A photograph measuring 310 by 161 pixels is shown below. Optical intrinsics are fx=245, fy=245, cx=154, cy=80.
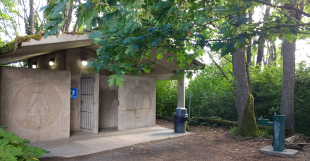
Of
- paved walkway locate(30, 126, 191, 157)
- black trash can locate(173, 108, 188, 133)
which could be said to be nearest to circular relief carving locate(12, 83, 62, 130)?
paved walkway locate(30, 126, 191, 157)

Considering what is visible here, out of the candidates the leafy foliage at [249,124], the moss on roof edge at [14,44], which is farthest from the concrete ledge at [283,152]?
the moss on roof edge at [14,44]

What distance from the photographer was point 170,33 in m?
3.71

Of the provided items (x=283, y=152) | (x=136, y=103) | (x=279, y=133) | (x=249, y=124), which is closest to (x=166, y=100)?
(x=136, y=103)

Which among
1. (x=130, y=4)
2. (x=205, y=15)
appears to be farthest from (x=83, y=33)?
(x=130, y=4)

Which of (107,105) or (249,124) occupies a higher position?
(107,105)

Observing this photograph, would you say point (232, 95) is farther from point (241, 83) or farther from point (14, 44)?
point (14, 44)

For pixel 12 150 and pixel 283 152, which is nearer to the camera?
pixel 12 150

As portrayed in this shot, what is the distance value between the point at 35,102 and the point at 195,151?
15.5ft

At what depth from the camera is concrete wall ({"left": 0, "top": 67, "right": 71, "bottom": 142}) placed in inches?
261

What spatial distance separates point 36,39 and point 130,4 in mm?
4227

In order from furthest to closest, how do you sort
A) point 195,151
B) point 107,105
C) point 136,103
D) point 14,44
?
point 107,105, point 136,103, point 195,151, point 14,44

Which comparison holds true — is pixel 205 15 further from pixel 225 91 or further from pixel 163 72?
pixel 225 91

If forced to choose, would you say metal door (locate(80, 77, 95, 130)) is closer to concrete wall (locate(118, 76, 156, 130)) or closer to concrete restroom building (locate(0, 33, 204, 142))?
concrete restroom building (locate(0, 33, 204, 142))

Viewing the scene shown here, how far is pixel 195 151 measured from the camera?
639 cm
